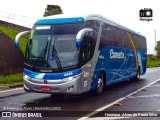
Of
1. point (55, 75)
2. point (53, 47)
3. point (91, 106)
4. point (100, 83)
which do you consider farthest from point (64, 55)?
point (100, 83)

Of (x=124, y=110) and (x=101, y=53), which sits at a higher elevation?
(x=101, y=53)

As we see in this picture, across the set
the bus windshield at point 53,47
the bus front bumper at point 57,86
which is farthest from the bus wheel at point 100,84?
the bus windshield at point 53,47

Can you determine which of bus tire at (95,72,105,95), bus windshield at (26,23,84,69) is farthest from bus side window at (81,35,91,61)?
bus tire at (95,72,105,95)

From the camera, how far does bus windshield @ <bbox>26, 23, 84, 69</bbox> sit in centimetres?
1125

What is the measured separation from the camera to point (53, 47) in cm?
1139

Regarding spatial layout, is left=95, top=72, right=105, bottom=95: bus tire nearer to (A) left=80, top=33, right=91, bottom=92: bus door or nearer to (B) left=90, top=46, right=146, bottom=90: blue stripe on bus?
(B) left=90, top=46, right=146, bottom=90: blue stripe on bus

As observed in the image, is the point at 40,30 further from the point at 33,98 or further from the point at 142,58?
the point at 142,58

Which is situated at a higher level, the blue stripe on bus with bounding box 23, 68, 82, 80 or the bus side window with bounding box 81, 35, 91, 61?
the bus side window with bounding box 81, 35, 91, 61

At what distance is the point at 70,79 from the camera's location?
438 inches

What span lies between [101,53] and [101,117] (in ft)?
17.0

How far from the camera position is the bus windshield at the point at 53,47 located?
11.2 meters

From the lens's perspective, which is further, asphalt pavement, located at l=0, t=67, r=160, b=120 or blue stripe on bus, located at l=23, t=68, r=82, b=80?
blue stripe on bus, located at l=23, t=68, r=82, b=80

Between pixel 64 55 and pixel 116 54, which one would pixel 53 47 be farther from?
pixel 116 54

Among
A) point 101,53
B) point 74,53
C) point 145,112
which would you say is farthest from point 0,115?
point 101,53
